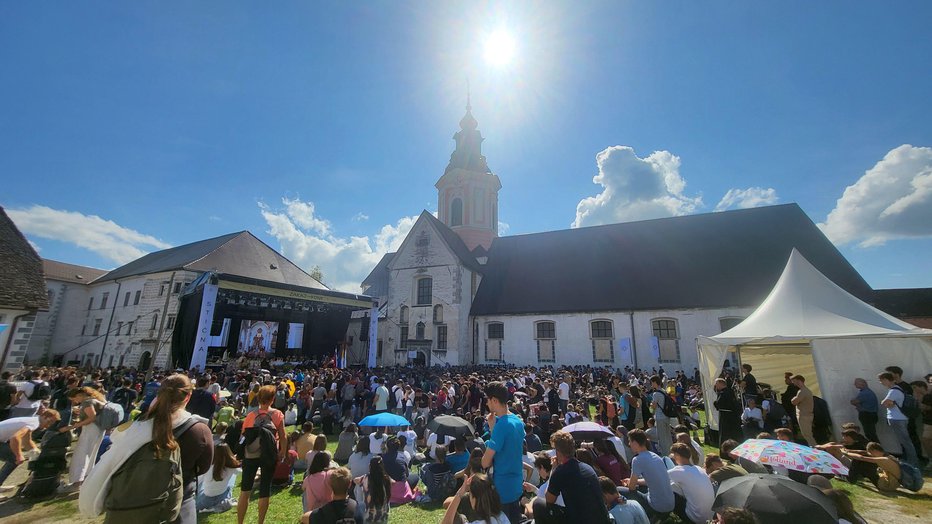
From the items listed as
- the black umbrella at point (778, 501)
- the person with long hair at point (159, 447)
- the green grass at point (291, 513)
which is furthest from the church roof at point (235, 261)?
the black umbrella at point (778, 501)

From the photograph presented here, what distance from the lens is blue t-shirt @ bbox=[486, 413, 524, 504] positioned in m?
3.82

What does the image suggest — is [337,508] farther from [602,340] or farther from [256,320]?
[256,320]

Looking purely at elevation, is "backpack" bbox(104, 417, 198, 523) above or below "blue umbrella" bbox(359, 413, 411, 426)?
above

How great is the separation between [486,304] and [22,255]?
2253 cm

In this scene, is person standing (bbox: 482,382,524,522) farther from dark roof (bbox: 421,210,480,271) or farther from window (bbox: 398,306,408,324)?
window (bbox: 398,306,408,324)

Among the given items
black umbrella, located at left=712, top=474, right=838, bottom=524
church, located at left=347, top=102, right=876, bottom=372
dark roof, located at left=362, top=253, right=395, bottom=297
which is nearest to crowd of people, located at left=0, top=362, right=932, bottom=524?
black umbrella, located at left=712, top=474, right=838, bottom=524

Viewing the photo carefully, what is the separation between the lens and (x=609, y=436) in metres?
5.95

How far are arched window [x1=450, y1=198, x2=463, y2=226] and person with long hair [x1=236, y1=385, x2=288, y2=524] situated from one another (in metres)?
30.9

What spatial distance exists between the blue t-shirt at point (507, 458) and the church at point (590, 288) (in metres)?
19.0

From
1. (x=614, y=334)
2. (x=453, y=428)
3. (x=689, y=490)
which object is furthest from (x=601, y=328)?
(x=689, y=490)

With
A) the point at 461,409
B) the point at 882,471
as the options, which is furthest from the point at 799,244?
the point at 461,409

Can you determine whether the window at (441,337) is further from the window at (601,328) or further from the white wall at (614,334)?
the window at (601,328)

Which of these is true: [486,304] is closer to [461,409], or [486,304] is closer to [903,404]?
[461,409]

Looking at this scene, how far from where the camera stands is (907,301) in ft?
84.1
